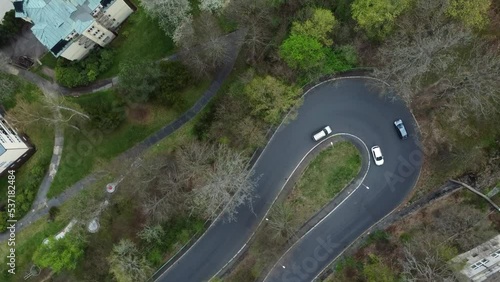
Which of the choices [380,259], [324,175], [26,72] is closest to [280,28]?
[324,175]

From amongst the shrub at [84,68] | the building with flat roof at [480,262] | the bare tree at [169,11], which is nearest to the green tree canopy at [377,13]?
the bare tree at [169,11]

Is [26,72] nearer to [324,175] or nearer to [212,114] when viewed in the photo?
[212,114]

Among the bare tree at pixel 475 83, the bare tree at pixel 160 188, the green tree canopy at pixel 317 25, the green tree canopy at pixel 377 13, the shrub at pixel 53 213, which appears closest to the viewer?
the bare tree at pixel 475 83

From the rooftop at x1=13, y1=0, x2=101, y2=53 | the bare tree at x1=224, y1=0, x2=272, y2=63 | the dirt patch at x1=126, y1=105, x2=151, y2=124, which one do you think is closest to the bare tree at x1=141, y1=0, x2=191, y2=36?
the bare tree at x1=224, y1=0, x2=272, y2=63

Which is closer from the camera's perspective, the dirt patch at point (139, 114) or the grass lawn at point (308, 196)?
the grass lawn at point (308, 196)

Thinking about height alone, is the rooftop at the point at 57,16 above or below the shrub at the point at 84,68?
above

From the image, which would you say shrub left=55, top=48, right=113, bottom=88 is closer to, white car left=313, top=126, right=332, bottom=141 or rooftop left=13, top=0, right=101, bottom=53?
rooftop left=13, top=0, right=101, bottom=53

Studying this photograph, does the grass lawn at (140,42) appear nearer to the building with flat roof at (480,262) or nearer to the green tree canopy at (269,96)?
the green tree canopy at (269,96)

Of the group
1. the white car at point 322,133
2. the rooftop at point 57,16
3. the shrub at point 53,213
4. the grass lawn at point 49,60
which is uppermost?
the rooftop at point 57,16
